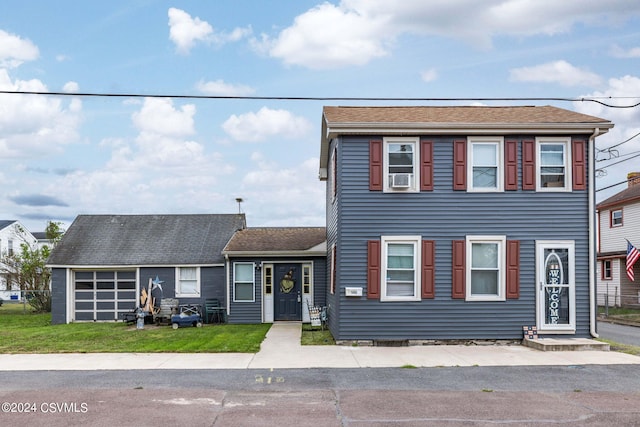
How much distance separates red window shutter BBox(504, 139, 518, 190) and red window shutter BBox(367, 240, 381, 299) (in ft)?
11.4

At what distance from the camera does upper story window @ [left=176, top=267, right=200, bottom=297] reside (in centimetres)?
2169

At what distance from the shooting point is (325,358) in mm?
12828

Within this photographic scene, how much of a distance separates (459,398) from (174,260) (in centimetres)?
1468

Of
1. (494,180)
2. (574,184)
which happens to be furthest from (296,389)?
(574,184)

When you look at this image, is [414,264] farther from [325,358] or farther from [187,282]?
[187,282]

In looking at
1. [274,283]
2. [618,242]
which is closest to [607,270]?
[618,242]

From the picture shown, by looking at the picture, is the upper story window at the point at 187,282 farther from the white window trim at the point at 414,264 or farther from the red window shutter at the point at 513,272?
the red window shutter at the point at 513,272

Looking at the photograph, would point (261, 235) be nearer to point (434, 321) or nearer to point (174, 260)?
point (174, 260)

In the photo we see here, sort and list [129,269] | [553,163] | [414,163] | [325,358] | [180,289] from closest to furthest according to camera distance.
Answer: [325,358] → [414,163] → [553,163] → [180,289] → [129,269]

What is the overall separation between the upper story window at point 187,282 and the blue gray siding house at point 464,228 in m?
8.05

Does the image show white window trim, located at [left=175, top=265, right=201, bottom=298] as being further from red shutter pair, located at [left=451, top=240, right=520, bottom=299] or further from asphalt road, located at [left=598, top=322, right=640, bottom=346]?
asphalt road, located at [left=598, top=322, right=640, bottom=346]

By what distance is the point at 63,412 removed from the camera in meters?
8.26

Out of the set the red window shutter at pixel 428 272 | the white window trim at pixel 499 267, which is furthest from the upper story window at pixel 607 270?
the red window shutter at pixel 428 272

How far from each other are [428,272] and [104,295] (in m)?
12.8
